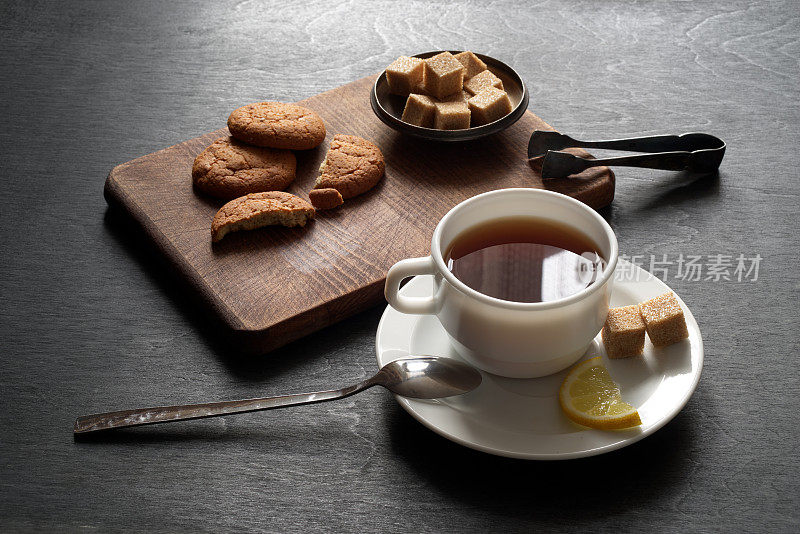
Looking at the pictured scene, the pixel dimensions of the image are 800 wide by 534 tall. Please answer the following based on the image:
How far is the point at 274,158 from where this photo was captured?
163cm

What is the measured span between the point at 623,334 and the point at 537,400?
0.16 metres

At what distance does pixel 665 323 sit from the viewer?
110 centimetres

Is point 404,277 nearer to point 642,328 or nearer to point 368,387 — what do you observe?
point 368,387

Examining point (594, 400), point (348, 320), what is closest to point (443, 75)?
point (348, 320)

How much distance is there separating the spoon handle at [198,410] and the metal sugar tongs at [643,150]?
2.43 feet

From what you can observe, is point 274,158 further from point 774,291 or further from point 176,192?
point 774,291

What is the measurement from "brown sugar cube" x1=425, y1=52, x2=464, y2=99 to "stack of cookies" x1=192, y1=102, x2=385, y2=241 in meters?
0.21

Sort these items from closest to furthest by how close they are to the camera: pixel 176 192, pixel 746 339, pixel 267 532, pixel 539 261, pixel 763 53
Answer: pixel 267 532 < pixel 539 261 < pixel 746 339 < pixel 176 192 < pixel 763 53

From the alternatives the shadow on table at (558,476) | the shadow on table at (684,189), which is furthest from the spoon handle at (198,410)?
the shadow on table at (684,189)

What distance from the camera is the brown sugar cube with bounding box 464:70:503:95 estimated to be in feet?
5.79

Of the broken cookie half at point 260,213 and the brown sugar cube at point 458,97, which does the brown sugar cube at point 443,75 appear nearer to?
the brown sugar cube at point 458,97

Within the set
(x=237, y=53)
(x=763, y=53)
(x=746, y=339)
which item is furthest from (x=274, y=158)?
(x=763, y=53)

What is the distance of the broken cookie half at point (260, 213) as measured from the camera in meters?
1.45

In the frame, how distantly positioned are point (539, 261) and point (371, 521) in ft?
1.48
